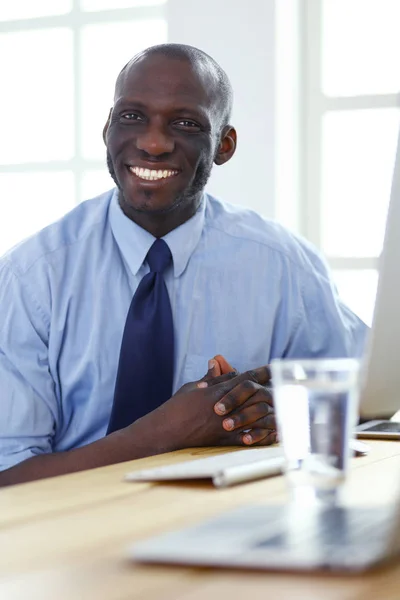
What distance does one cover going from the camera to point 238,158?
3.00 metres

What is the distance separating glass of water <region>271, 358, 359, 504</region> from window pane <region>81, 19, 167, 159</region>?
2.69 m

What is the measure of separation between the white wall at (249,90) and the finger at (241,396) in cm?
152

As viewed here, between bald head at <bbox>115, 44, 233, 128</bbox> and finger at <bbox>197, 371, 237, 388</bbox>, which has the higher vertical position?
bald head at <bbox>115, 44, 233, 128</bbox>

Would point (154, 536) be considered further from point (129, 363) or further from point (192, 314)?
point (192, 314)

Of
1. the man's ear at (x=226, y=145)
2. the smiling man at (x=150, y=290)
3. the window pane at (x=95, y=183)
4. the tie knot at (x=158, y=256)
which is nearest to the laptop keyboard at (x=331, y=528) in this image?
the smiling man at (x=150, y=290)

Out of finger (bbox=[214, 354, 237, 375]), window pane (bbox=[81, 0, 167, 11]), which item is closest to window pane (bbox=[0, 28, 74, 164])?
window pane (bbox=[81, 0, 167, 11])

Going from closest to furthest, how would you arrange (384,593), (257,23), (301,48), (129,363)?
1. (384,593)
2. (129,363)
3. (257,23)
4. (301,48)

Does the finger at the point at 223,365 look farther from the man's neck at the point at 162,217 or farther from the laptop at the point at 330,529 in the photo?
the laptop at the point at 330,529

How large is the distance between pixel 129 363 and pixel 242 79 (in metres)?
1.47

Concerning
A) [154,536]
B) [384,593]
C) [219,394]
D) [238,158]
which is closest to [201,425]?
[219,394]

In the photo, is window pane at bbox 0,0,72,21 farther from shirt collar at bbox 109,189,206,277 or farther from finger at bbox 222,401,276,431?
finger at bbox 222,401,276,431

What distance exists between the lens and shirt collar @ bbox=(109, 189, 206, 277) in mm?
1909

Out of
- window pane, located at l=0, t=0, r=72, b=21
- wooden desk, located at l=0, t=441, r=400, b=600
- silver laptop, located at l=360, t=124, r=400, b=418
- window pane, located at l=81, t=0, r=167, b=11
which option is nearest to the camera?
wooden desk, located at l=0, t=441, r=400, b=600

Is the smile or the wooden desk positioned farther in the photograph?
the smile
